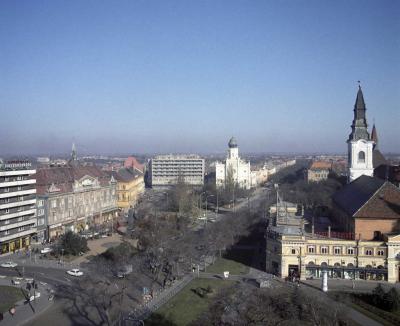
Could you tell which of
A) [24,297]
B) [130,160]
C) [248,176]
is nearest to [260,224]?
[24,297]

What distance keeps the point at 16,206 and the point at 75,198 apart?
50.7ft

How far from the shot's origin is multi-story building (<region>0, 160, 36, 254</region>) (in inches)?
2212

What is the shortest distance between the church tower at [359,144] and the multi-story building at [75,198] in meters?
39.3

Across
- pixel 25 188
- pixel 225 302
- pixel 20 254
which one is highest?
pixel 25 188

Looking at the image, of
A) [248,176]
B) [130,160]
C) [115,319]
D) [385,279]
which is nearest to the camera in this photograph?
[115,319]

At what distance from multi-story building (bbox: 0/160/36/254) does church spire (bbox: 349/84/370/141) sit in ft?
151

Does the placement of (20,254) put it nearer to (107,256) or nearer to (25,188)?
(25,188)

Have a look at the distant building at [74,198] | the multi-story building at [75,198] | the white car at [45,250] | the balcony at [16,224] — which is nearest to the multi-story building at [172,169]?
the distant building at [74,198]

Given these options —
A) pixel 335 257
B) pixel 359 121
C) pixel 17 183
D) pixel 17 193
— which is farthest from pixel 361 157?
pixel 17 193

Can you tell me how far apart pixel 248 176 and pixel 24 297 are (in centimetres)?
9818

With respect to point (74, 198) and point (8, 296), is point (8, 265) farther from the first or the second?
point (74, 198)

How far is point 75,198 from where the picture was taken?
7331 centimetres

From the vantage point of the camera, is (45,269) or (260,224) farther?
(260,224)

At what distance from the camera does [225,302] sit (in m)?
27.9
